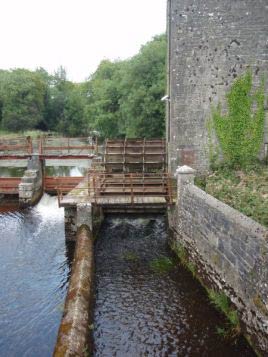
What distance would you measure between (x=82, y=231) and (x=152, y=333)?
4479 mm

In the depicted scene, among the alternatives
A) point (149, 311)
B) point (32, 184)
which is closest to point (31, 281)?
point (149, 311)

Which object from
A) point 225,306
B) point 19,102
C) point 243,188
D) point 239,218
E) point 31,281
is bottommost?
point 31,281

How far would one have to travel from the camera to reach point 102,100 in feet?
97.3

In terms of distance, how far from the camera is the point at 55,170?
93.1 feet

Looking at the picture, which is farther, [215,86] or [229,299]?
[215,86]

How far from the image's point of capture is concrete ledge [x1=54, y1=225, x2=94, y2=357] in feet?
18.9

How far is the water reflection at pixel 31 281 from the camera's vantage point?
24.1 ft

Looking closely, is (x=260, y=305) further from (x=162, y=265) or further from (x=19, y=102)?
(x=19, y=102)

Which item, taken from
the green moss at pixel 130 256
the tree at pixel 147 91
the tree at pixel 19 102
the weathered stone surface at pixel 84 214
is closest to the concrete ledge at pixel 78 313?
the green moss at pixel 130 256

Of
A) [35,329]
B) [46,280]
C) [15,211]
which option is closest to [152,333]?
[35,329]

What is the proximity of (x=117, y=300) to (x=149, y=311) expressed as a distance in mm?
841

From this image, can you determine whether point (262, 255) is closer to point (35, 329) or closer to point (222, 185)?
point (35, 329)

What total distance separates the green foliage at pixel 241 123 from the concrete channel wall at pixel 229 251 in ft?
8.59

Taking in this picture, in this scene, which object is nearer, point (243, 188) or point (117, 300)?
point (117, 300)
